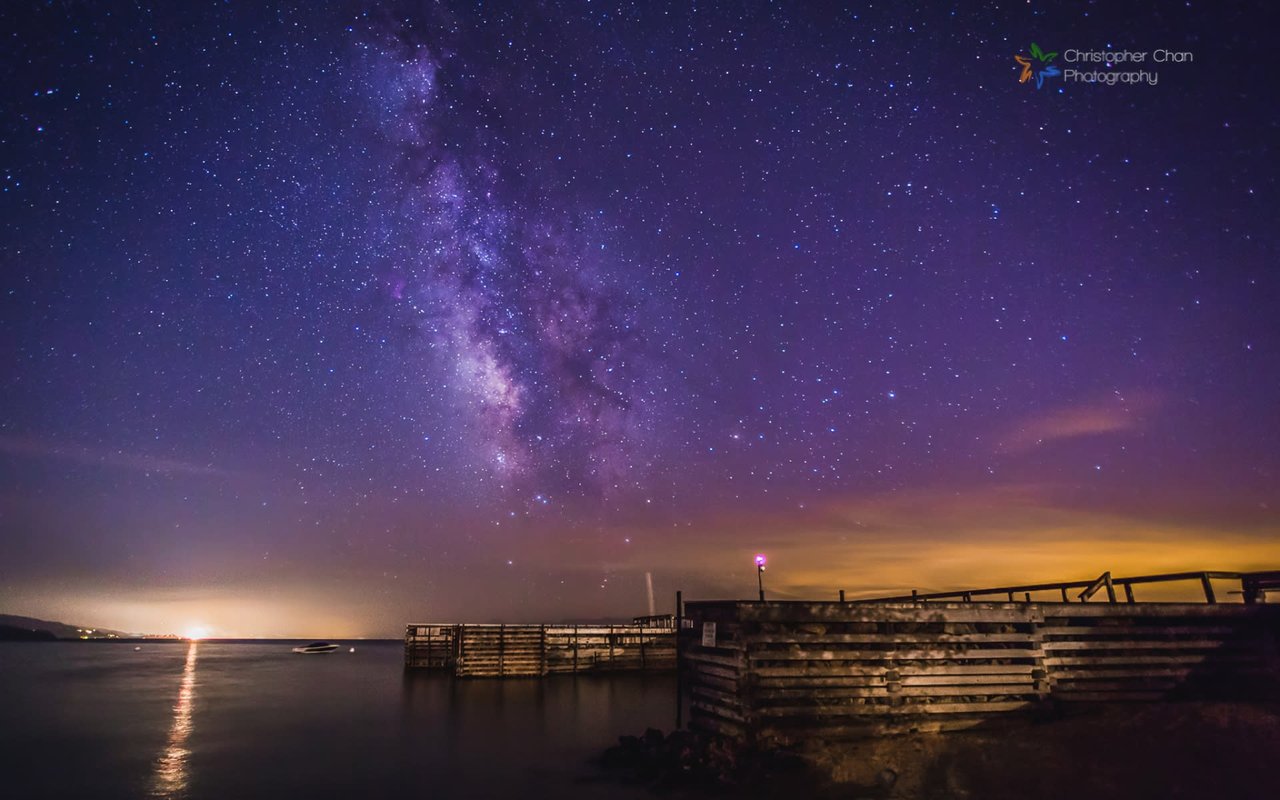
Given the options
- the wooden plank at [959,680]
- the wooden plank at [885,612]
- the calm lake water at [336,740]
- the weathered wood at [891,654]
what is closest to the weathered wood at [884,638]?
the weathered wood at [891,654]

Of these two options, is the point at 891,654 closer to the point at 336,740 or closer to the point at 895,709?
Result: the point at 895,709

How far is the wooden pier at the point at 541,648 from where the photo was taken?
41.2 m

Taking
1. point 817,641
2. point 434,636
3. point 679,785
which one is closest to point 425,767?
point 679,785

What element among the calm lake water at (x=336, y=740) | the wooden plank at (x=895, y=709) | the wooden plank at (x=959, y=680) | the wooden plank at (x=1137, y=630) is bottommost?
the calm lake water at (x=336, y=740)

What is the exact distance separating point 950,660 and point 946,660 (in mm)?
93

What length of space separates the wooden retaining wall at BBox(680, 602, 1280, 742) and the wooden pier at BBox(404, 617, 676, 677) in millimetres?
29479

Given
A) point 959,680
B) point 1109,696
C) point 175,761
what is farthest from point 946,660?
point 175,761

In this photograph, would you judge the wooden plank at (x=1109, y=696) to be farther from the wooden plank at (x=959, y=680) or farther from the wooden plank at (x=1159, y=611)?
the wooden plank at (x=1159, y=611)

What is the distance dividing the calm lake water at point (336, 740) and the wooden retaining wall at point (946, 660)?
3.14 m

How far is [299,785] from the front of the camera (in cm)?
1538

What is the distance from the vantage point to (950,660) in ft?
44.6

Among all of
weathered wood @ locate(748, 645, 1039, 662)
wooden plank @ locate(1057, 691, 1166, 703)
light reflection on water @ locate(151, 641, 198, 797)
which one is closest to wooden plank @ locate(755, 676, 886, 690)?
weathered wood @ locate(748, 645, 1039, 662)

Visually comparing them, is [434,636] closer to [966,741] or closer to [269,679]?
[269,679]

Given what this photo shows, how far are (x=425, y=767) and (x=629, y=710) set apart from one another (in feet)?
38.8
